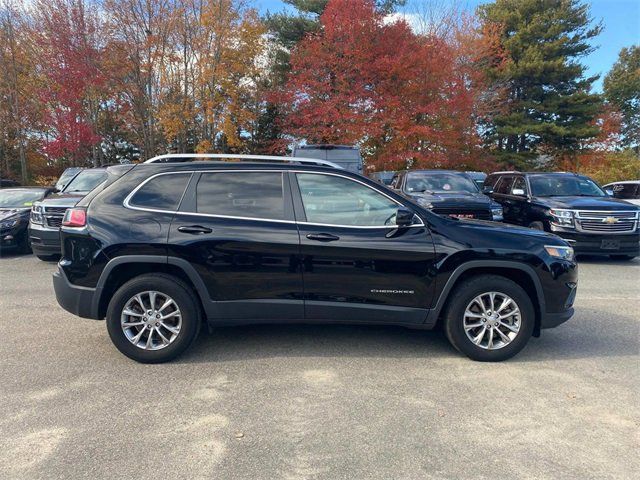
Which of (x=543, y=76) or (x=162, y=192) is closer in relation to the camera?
(x=162, y=192)

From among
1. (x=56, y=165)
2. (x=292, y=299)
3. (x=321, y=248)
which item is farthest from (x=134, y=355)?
(x=56, y=165)

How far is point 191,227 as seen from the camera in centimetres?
396

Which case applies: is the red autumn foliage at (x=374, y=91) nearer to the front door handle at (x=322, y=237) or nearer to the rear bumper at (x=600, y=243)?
the rear bumper at (x=600, y=243)

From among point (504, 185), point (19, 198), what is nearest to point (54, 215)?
point (19, 198)

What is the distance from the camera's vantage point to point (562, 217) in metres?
9.12

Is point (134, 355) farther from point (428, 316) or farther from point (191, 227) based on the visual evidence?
point (428, 316)

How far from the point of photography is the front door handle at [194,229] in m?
3.94

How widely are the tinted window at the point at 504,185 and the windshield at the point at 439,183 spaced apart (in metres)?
1.47

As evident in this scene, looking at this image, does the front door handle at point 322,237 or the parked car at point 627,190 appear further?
the parked car at point 627,190

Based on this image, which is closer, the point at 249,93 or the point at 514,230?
the point at 514,230

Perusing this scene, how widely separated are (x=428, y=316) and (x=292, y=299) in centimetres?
125

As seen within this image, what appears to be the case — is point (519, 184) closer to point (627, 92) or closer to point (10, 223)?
point (10, 223)

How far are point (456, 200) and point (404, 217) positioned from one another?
236 inches

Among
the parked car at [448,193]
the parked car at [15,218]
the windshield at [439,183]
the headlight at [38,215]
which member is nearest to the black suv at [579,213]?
the parked car at [448,193]
